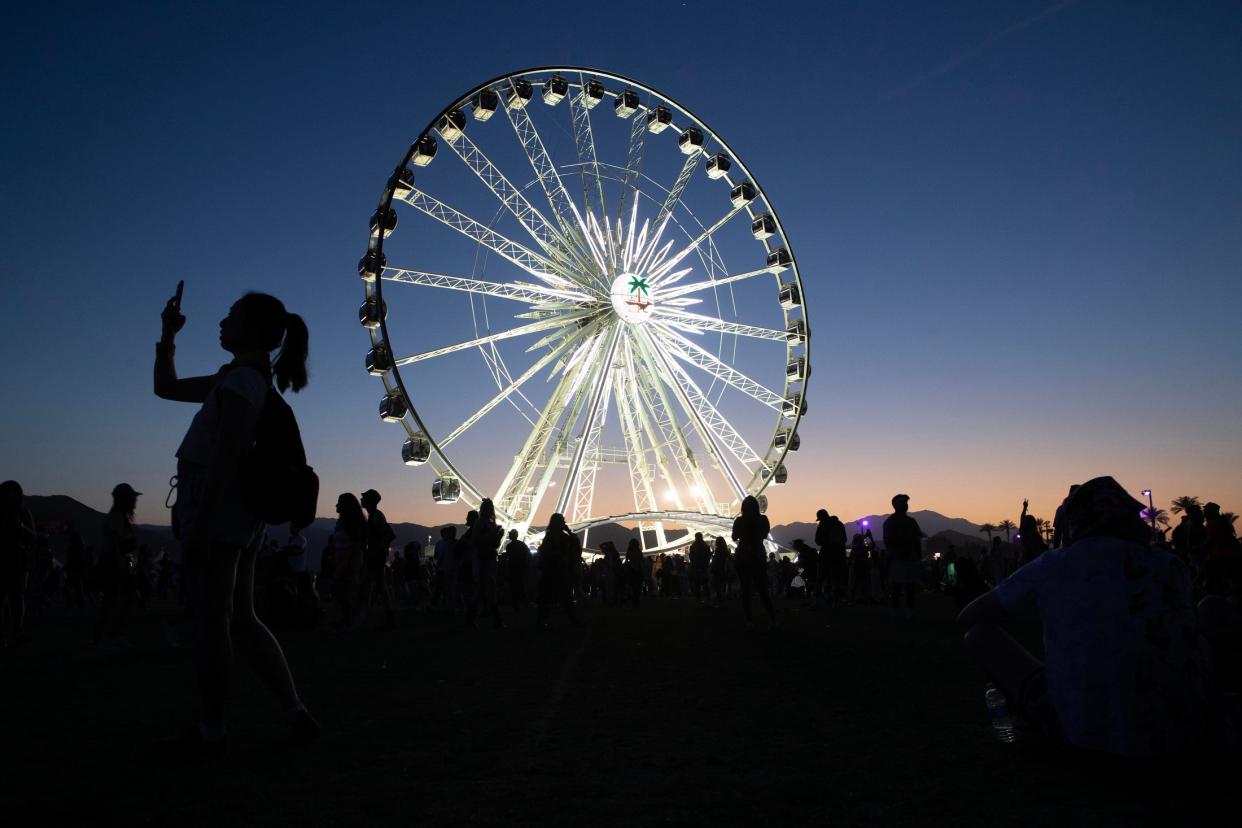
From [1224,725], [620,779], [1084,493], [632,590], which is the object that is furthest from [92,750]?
A: [632,590]

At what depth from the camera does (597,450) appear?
3005 centimetres

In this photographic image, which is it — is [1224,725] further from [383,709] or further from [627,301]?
[627,301]

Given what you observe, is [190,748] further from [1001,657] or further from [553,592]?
[553,592]

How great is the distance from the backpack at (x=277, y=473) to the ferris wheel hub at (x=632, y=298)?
2173 centimetres

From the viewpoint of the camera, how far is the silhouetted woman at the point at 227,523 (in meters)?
3.37

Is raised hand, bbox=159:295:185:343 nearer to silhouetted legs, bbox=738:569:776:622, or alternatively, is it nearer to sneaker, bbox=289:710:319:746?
sneaker, bbox=289:710:319:746

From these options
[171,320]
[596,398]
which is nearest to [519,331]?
[596,398]

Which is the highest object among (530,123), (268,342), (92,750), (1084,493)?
(530,123)

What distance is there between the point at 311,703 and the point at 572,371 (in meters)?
20.6

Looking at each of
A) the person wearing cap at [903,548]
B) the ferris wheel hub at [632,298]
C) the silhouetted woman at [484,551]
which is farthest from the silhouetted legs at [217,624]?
the ferris wheel hub at [632,298]

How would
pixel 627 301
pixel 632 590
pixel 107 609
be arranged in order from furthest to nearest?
pixel 627 301 < pixel 632 590 < pixel 107 609

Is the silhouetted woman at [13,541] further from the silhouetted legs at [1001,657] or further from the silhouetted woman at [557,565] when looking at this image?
the silhouetted legs at [1001,657]

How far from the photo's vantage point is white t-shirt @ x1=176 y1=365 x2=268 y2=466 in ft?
11.3

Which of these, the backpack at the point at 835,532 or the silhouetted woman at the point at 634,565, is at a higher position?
the backpack at the point at 835,532
